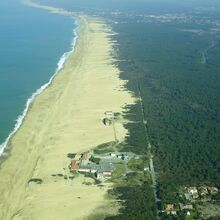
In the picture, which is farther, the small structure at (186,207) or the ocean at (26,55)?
the ocean at (26,55)

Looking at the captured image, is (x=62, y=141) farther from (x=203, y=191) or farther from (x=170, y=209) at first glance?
(x=203, y=191)

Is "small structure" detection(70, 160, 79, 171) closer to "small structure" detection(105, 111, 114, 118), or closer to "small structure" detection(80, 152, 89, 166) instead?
"small structure" detection(80, 152, 89, 166)

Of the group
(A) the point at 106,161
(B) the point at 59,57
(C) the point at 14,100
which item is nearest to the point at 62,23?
(B) the point at 59,57

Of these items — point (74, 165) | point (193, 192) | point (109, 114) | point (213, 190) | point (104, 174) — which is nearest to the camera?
point (193, 192)

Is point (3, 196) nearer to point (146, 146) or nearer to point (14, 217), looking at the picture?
point (14, 217)

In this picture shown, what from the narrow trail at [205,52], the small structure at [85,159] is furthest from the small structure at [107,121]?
the narrow trail at [205,52]

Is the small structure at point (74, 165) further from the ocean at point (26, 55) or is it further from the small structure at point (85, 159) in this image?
the ocean at point (26, 55)

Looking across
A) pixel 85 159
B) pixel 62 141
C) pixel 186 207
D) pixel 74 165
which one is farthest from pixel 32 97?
pixel 186 207
